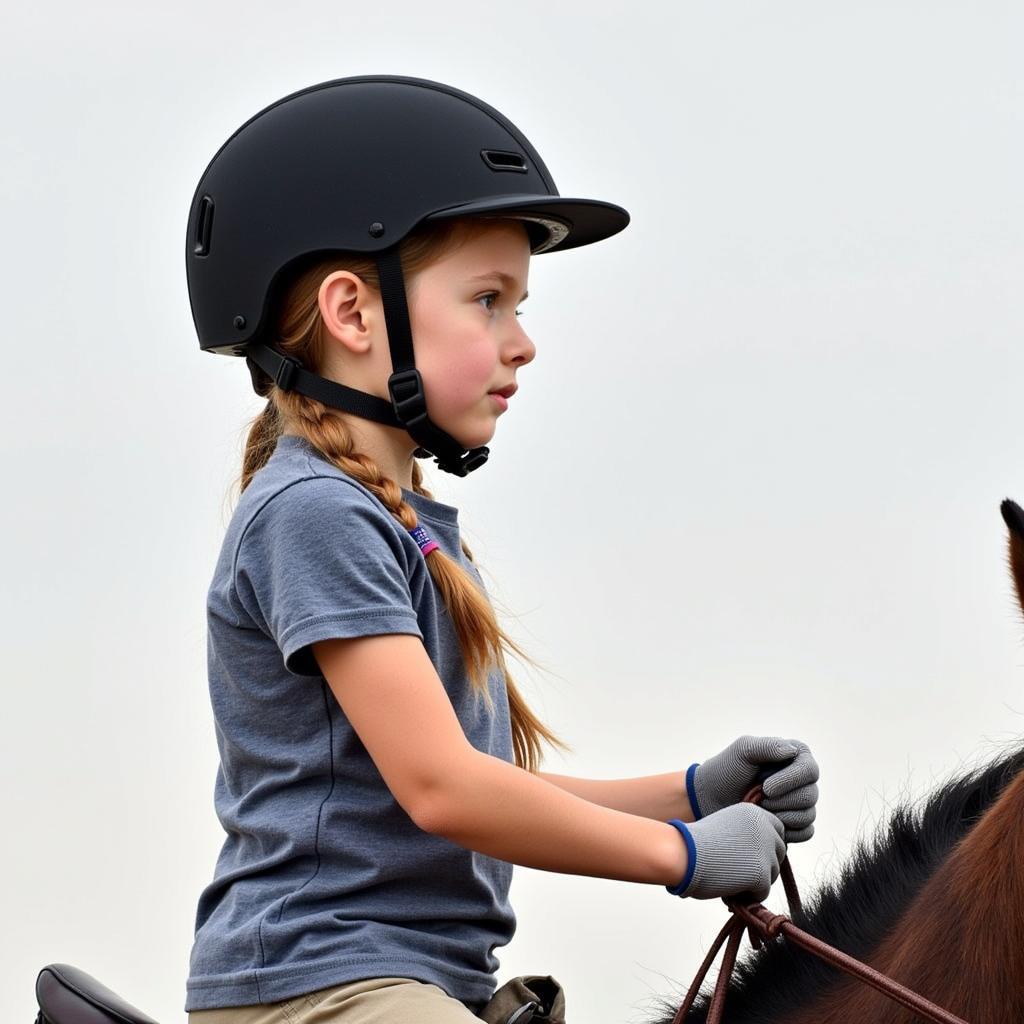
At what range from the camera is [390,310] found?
64.5 inches

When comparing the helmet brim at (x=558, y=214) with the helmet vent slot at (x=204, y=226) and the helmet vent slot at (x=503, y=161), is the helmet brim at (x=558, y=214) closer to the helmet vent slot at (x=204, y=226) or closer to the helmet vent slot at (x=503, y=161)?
the helmet vent slot at (x=503, y=161)

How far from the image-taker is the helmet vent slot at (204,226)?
71.7 inches

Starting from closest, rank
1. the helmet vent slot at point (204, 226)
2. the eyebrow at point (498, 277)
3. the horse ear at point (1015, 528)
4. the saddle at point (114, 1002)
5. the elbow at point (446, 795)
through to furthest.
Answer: the horse ear at point (1015, 528)
the elbow at point (446, 795)
the saddle at point (114, 1002)
the eyebrow at point (498, 277)
the helmet vent slot at point (204, 226)

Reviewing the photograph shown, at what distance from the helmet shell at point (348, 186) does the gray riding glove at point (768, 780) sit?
699mm

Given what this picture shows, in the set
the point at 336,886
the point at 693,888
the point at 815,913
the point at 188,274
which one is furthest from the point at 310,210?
the point at 815,913

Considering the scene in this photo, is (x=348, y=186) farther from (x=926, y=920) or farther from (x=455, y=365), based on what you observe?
(x=926, y=920)

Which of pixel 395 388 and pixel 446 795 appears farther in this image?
pixel 395 388

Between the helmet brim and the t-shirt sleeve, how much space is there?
1.19 feet

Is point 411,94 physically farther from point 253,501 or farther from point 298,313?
point 253,501

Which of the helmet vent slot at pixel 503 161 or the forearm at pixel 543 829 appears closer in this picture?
the forearm at pixel 543 829

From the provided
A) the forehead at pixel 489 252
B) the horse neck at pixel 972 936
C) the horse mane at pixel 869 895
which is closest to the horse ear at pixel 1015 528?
the horse neck at pixel 972 936

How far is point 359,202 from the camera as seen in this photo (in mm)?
1678

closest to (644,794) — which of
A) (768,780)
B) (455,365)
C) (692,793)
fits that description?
(692,793)

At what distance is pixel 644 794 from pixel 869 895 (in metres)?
0.41
